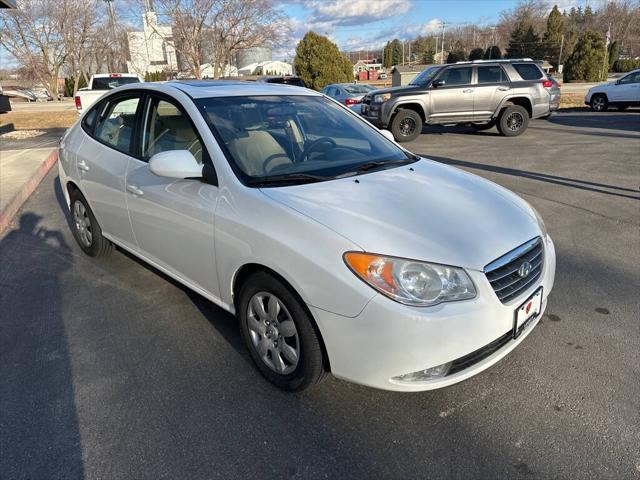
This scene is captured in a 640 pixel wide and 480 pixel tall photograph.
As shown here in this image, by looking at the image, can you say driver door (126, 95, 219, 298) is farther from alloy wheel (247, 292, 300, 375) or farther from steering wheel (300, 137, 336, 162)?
steering wheel (300, 137, 336, 162)

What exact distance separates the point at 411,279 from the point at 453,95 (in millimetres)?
11726

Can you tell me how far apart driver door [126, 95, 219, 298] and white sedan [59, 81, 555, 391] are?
0.5 inches

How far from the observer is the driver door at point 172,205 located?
2938mm

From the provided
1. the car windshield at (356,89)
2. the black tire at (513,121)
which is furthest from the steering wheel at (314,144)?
the car windshield at (356,89)

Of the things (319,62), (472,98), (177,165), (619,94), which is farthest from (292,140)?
(319,62)

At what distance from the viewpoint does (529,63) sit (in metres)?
12.9

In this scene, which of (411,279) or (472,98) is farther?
(472,98)

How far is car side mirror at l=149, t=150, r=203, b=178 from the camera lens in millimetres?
2848

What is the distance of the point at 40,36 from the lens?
3762cm

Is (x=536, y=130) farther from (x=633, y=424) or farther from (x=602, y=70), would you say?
(x=602, y=70)

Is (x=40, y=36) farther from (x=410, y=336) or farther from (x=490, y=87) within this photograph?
A: (x=410, y=336)

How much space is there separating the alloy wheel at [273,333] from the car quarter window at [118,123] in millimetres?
1824

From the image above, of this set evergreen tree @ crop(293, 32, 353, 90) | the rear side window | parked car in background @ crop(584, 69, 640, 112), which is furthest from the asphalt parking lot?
evergreen tree @ crop(293, 32, 353, 90)

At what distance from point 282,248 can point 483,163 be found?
7.95 meters
